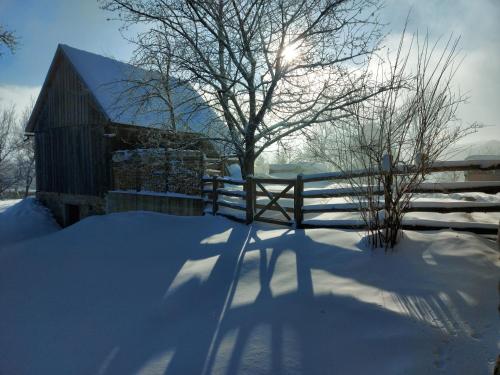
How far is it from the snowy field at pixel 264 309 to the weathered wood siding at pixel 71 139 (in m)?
8.97

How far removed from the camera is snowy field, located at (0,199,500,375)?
266 cm

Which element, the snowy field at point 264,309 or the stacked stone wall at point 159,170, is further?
the stacked stone wall at point 159,170

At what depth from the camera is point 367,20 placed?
27.2 feet

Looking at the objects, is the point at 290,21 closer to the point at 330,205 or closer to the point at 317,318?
the point at 330,205

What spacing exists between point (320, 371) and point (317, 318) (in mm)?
648

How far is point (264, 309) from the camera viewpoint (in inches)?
135

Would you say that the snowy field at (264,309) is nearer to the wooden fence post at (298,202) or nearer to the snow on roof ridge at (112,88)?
the wooden fence post at (298,202)

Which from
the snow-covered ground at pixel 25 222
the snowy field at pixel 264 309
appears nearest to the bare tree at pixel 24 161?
the snow-covered ground at pixel 25 222

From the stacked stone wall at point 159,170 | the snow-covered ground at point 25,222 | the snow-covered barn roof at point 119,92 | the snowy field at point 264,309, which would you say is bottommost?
the snow-covered ground at point 25,222

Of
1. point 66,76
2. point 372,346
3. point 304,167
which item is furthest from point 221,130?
point 304,167

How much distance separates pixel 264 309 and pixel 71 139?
15.3 meters

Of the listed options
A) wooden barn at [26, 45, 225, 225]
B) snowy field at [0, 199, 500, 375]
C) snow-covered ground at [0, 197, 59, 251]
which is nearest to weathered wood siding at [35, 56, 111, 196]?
wooden barn at [26, 45, 225, 225]

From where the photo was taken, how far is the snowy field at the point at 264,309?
8.73ft

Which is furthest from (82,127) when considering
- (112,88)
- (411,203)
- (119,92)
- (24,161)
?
(24,161)
